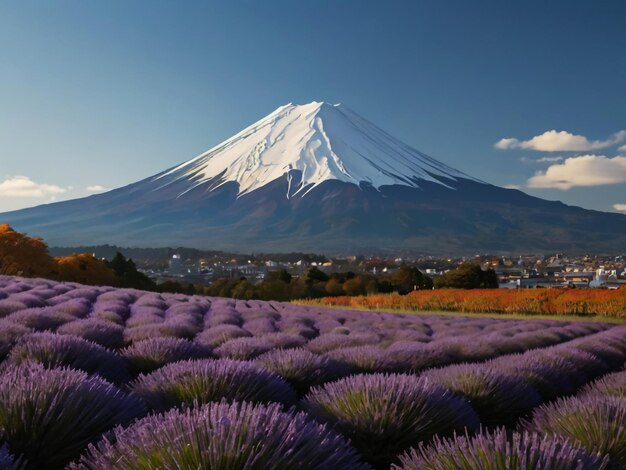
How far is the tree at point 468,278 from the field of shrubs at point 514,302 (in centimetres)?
535

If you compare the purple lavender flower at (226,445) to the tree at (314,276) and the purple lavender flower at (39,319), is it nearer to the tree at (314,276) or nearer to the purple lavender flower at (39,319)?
the purple lavender flower at (39,319)

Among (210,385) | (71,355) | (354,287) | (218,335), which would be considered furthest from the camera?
(354,287)

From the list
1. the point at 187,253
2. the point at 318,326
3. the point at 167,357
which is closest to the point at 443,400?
the point at 167,357

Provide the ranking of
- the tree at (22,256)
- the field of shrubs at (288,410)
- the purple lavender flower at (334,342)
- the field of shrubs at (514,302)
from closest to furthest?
the field of shrubs at (288,410)
the purple lavender flower at (334,342)
the field of shrubs at (514,302)
the tree at (22,256)

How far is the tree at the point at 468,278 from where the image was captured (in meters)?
33.0

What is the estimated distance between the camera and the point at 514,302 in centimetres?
2436

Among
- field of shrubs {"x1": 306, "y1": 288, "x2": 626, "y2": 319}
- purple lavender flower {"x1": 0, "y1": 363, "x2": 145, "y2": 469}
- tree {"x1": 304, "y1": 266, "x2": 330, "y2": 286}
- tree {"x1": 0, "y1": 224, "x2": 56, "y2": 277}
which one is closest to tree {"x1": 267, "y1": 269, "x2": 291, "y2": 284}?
tree {"x1": 304, "y1": 266, "x2": 330, "y2": 286}

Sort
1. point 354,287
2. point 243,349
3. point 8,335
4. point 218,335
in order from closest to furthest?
point 8,335 → point 243,349 → point 218,335 → point 354,287

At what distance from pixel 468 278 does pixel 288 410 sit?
31.0 meters

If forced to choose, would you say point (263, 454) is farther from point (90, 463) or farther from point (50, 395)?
point (50, 395)

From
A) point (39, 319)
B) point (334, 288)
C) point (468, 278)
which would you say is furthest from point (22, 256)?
point (39, 319)

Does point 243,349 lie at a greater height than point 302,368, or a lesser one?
lesser

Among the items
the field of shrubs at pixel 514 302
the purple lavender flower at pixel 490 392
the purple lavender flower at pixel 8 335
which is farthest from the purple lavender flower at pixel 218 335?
the field of shrubs at pixel 514 302

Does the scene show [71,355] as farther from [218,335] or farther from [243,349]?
[218,335]
